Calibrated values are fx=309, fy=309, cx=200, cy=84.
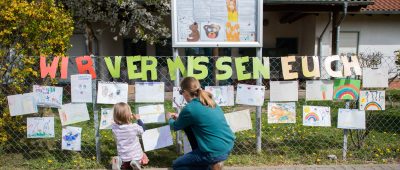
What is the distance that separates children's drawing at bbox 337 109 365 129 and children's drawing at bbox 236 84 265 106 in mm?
1128

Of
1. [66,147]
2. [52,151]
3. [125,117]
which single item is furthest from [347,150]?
[52,151]

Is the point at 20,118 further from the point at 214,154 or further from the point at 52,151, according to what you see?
the point at 214,154

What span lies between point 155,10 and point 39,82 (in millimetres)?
5741

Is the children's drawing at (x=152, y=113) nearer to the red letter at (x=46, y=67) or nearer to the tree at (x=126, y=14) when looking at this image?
the red letter at (x=46, y=67)

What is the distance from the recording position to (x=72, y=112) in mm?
4102

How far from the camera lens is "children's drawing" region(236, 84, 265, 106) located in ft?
13.8

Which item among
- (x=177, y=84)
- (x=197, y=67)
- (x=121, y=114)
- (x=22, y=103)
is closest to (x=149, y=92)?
(x=177, y=84)

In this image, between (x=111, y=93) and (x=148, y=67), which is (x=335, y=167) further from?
(x=111, y=93)

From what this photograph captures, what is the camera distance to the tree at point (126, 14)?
8570mm

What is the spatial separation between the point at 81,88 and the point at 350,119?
3.66 m

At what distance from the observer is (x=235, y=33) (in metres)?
4.22

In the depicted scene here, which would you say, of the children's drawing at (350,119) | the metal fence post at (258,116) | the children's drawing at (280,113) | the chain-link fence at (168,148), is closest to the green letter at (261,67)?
the metal fence post at (258,116)

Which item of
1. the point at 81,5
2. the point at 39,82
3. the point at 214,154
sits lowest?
the point at 214,154

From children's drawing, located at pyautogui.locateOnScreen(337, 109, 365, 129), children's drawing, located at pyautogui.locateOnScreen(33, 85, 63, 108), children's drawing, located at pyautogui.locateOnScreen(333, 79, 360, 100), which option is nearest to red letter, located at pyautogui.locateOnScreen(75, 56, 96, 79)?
children's drawing, located at pyautogui.locateOnScreen(33, 85, 63, 108)
